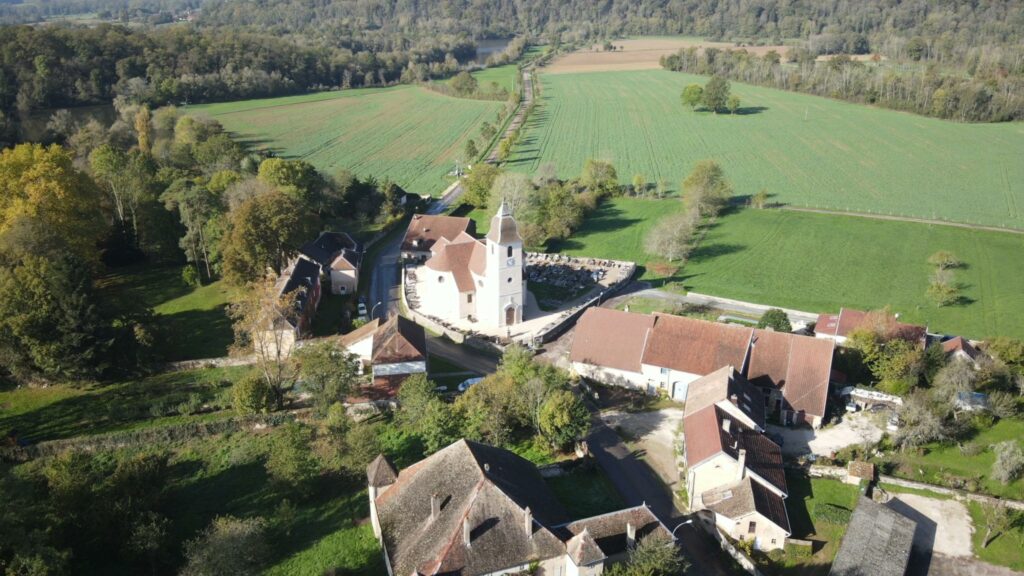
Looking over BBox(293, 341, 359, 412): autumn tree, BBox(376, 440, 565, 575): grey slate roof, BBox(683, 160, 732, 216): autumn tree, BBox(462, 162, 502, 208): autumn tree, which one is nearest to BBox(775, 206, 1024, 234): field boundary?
BBox(683, 160, 732, 216): autumn tree

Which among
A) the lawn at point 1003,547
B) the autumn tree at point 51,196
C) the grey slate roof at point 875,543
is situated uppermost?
the autumn tree at point 51,196

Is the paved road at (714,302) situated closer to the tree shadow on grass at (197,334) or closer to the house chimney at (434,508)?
the tree shadow on grass at (197,334)

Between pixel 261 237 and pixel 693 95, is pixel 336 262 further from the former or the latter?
pixel 693 95

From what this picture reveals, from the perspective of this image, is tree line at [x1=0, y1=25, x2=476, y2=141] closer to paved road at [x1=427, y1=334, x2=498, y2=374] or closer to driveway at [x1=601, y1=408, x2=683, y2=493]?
paved road at [x1=427, y1=334, x2=498, y2=374]

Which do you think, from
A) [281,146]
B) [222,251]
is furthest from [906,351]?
[281,146]

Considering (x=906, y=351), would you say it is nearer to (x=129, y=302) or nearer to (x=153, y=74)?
(x=129, y=302)

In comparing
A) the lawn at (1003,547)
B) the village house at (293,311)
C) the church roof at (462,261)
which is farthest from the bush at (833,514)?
the village house at (293,311)
